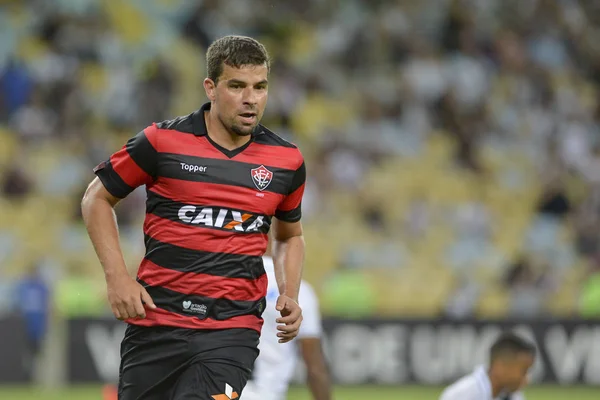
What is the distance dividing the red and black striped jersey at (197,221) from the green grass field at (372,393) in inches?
316

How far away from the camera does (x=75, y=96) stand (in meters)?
16.8

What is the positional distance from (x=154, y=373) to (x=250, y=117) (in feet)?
3.52

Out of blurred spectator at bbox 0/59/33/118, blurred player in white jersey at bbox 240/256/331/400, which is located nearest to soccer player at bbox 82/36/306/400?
blurred player in white jersey at bbox 240/256/331/400

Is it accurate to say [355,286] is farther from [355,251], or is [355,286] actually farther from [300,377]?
[300,377]

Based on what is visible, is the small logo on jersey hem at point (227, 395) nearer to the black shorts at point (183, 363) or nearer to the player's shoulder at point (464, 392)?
the black shorts at point (183, 363)

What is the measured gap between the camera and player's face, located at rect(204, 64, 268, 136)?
4746mm

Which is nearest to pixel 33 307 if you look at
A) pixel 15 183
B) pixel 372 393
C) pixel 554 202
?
pixel 15 183

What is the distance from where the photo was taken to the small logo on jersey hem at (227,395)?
464cm

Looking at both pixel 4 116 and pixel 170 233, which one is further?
pixel 4 116

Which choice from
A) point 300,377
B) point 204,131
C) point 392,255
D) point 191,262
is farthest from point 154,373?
point 392,255

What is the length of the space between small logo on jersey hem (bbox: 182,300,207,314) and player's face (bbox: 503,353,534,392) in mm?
2857

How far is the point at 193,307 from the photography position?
4.76 m

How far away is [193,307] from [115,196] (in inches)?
21.6

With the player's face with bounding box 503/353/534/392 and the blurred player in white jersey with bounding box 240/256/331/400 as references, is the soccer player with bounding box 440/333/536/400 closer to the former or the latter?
the player's face with bounding box 503/353/534/392
